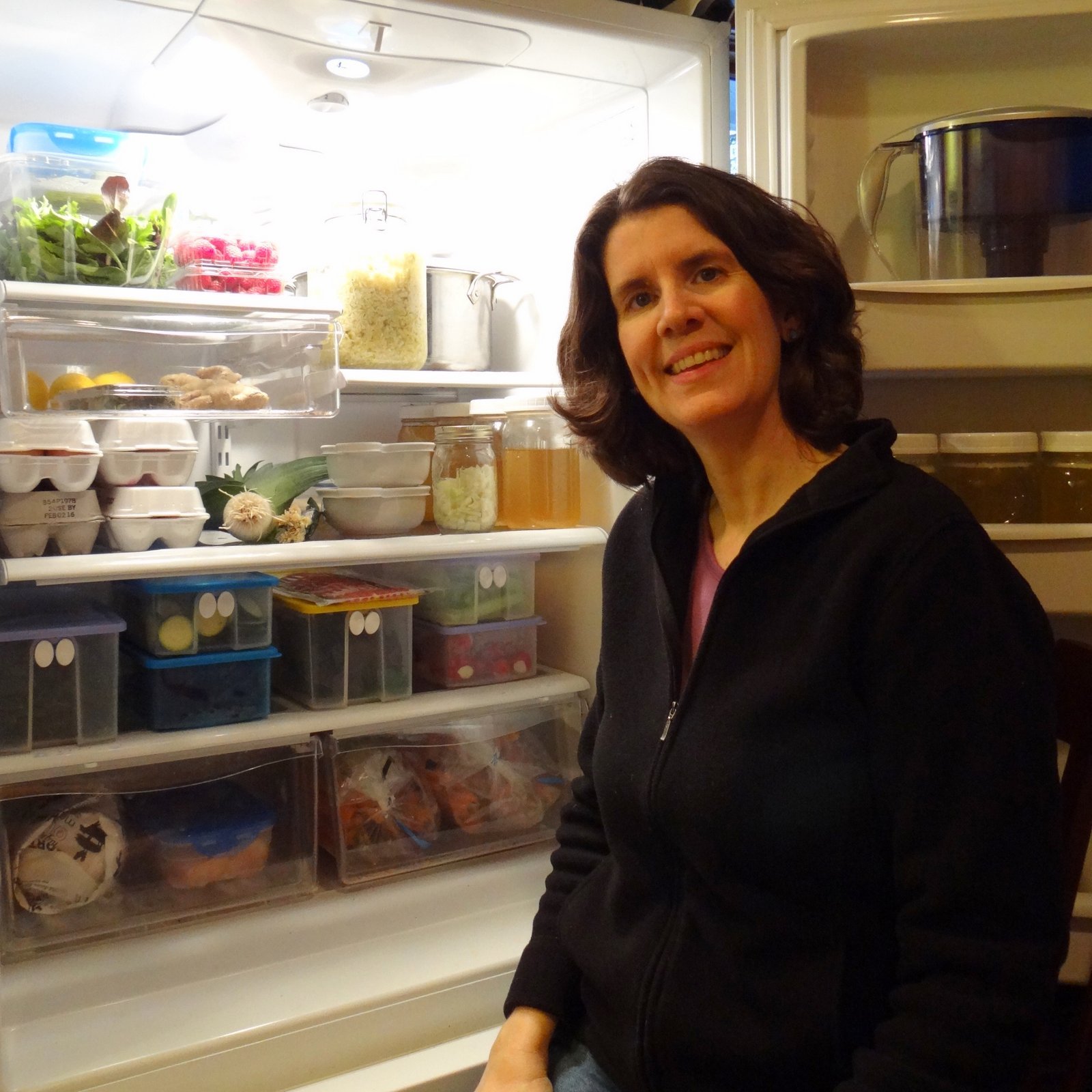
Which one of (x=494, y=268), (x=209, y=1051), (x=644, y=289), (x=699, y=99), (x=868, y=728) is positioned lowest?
(x=209, y=1051)

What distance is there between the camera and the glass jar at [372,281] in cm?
154

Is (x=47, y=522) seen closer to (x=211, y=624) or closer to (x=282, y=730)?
(x=211, y=624)

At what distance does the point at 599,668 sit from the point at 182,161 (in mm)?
1016

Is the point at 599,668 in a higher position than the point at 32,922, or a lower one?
higher

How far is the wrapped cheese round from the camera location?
137 cm

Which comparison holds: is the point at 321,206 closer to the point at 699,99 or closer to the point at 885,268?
the point at 699,99

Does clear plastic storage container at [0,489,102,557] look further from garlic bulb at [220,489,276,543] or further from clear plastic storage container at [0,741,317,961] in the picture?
clear plastic storage container at [0,741,317,961]

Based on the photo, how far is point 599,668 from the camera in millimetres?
1188

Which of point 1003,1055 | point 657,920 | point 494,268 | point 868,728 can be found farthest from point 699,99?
point 1003,1055

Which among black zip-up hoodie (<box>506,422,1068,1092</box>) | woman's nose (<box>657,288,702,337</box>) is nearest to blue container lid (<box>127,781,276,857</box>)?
black zip-up hoodie (<box>506,422,1068,1092</box>)

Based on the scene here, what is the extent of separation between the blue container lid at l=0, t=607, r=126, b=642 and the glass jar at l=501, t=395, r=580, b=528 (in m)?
0.66

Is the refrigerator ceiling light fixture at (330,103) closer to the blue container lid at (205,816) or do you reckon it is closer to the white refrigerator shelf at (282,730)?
the white refrigerator shelf at (282,730)

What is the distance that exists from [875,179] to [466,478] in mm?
746

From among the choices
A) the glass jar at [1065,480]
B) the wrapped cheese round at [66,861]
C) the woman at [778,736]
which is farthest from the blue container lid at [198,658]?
the glass jar at [1065,480]
